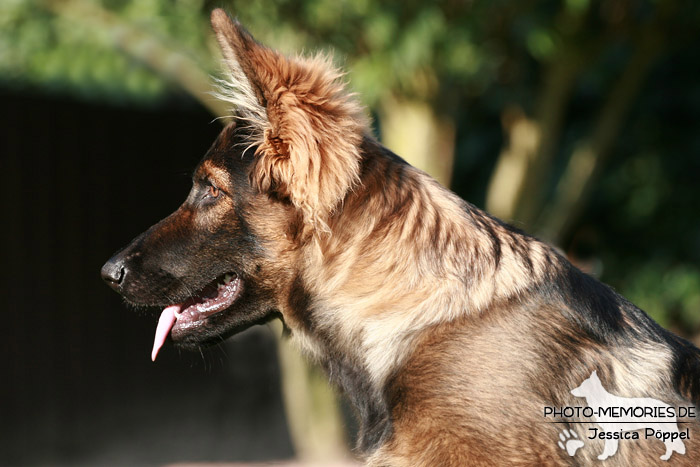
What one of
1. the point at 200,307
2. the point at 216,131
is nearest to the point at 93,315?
the point at 216,131

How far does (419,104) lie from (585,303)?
167 inches

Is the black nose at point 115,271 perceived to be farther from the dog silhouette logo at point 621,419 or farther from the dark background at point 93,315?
the dark background at point 93,315

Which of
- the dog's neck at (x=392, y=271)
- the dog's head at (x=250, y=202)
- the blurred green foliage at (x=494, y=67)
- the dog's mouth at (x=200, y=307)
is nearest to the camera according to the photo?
the dog's neck at (x=392, y=271)

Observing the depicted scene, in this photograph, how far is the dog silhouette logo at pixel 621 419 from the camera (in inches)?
104

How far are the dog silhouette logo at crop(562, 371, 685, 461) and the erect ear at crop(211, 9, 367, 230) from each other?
42.4 inches

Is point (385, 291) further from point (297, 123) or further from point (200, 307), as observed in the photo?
point (200, 307)

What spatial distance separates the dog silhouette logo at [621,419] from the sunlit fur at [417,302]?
0.10 ft

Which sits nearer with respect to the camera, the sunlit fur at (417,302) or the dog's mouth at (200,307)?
the sunlit fur at (417,302)

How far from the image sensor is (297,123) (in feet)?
9.37

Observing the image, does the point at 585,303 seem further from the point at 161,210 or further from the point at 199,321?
the point at 161,210

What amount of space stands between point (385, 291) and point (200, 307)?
83 cm

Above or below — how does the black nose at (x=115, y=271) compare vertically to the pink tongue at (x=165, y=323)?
above

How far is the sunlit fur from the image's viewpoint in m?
2.54

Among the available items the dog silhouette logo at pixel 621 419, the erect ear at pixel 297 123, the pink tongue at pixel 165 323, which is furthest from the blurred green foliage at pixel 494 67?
the dog silhouette logo at pixel 621 419
